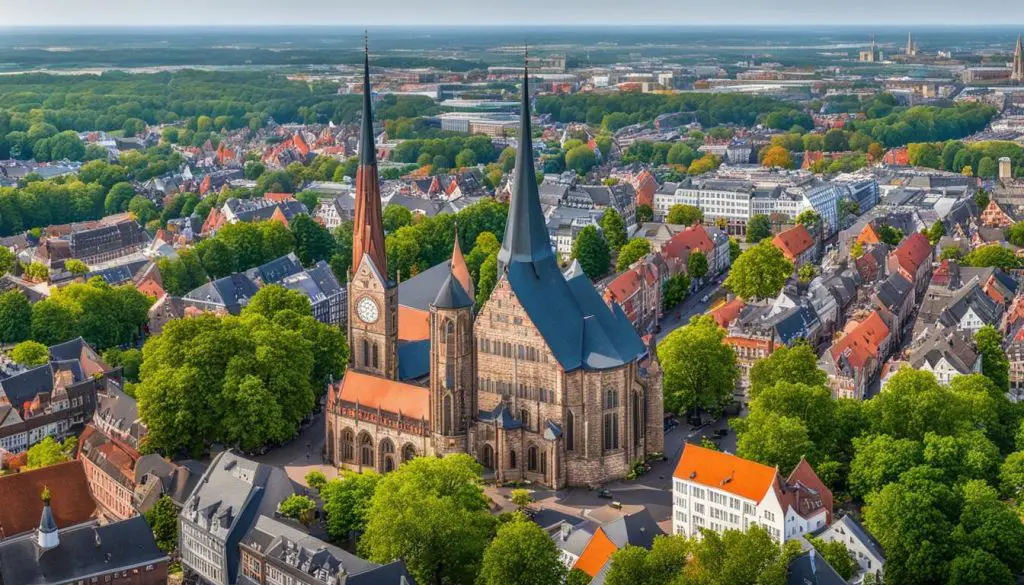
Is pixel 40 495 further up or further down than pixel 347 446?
further up

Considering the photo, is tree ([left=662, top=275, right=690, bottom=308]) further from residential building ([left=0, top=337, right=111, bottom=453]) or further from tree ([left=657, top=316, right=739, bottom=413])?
residential building ([left=0, top=337, right=111, bottom=453])

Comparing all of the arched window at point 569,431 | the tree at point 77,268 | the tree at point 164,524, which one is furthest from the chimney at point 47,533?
the tree at point 77,268

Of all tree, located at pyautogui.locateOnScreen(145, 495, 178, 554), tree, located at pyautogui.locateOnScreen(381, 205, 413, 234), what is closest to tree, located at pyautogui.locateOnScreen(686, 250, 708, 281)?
tree, located at pyautogui.locateOnScreen(381, 205, 413, 234)

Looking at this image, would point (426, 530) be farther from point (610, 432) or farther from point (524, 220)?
point (524, 220)

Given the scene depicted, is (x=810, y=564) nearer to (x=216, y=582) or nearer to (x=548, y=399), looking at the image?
(x=548, y=399)

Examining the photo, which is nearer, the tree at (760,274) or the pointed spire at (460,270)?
the pointed spire at (460,270)

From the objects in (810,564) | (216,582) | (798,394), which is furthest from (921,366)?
(216,582)

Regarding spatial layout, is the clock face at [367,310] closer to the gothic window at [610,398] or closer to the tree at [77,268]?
the gothic window at [610,398]

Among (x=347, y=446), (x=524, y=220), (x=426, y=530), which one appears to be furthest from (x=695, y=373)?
(x=426, y=530)
